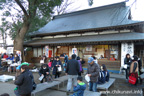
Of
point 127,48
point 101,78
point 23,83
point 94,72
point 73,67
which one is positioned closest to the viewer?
point 23,83

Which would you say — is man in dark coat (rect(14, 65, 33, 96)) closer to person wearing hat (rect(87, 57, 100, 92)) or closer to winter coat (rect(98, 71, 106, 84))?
person wearing hat (rect(87, 57, 100, 92))

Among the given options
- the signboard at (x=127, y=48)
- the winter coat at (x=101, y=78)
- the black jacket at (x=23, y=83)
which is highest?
the signboard at (x=127, y=48)

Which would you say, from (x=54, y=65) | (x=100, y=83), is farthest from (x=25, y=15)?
(x=100, y=83)

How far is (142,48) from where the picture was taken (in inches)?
399

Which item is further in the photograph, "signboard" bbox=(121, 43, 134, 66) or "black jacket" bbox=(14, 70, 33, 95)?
"signboard" bbox=(121, 43, 134, 66)

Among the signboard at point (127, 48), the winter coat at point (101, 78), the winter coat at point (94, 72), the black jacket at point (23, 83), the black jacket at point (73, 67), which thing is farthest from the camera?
the signboard at point (127, 48)

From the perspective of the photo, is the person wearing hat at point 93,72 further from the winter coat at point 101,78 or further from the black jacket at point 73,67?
the winter coat at point 101,78

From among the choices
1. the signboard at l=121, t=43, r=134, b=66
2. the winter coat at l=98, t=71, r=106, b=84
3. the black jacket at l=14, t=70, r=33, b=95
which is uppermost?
the signboard at l=121, t=43, r=134, b=66

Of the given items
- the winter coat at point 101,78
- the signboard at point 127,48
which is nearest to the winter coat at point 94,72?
the winter coat at point 101,78

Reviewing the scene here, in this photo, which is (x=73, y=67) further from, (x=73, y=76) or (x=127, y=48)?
(x=127, y=48)

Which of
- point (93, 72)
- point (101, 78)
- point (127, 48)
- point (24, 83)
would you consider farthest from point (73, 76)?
point (127, 48)

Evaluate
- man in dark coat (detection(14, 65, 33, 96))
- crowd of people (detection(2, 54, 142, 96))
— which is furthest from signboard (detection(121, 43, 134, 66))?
man in dark coat (detection(14, 65, 33, 96))

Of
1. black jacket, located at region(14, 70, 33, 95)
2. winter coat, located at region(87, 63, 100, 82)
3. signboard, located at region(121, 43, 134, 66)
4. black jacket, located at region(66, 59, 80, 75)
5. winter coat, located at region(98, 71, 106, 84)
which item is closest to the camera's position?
black jacket, located at region(14, 70, 33, 95)

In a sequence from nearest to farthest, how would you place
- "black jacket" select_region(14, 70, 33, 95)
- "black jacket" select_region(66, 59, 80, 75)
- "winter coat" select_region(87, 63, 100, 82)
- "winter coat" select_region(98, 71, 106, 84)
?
1. "black jacket" select_region(14, 70, 33, 95)
2. "winter coat" select_region(87, 63, 100, 82)
3. "black jacket" select_region(66, 59, 80, 75)
4. "winter coat" select_region(98, 71, 106, 84)
